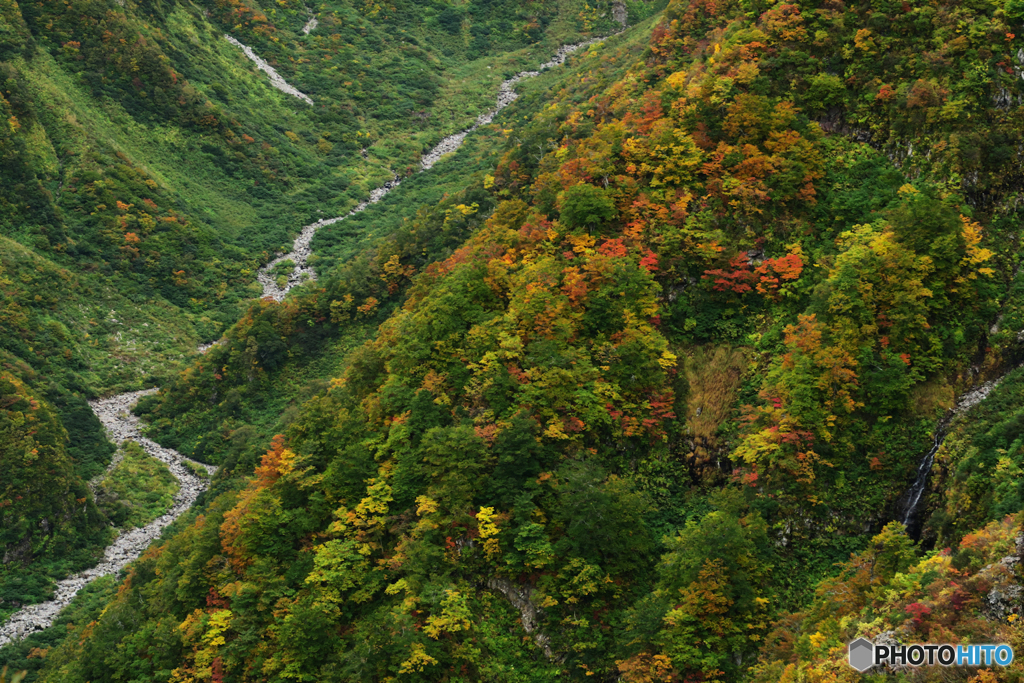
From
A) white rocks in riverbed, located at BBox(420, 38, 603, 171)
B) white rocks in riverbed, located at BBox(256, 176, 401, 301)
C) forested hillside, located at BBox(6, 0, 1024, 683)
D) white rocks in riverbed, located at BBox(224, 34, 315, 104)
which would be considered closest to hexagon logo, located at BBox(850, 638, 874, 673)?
forested hillside, located at BBox(6, 0, 1024, 683)

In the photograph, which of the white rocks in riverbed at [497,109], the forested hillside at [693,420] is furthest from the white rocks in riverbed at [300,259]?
the forested hillside at [693,420]

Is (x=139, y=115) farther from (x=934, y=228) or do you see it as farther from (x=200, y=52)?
(x=934, y=228)

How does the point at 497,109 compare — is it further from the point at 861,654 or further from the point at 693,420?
the point at 861,654

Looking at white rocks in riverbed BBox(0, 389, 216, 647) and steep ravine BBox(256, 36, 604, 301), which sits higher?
steep ravine BBox(256, 36, 604, 301)

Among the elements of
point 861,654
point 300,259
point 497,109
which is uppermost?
point 497,109

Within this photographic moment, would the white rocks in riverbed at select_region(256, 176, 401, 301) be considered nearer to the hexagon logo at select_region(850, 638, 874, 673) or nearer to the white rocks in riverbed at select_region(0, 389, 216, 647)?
the white rocks in riverbed at select_region(0, 389, 216, 647)

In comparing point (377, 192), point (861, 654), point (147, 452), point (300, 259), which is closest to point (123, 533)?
point (147, 452)
